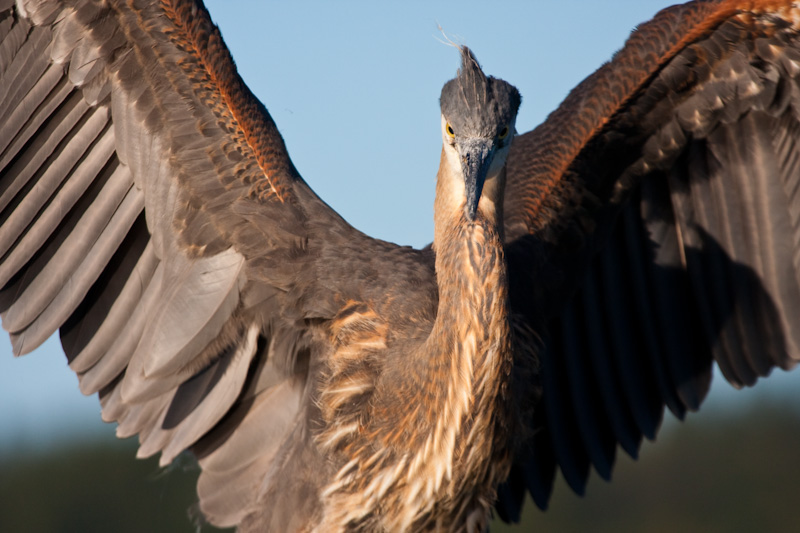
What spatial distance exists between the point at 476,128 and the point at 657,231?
2190 millimetres

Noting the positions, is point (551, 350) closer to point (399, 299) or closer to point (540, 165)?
point (540, 165)

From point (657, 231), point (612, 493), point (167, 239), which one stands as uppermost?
point (612, 493)

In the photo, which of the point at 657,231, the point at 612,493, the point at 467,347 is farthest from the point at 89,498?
the point at 467,347

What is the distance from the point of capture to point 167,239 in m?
5.22

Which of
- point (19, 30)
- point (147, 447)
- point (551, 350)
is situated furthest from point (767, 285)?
point (19, 30)

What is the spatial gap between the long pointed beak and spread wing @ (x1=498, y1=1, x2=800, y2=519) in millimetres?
1126

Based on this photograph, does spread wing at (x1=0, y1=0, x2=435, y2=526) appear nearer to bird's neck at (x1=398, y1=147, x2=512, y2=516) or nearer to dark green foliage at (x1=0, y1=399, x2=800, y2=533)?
bird's neck at (x1=398, y1=147, x2=512, y2=516)

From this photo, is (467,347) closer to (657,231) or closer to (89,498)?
(657,231)

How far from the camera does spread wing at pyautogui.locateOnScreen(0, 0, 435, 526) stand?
5.05 meters

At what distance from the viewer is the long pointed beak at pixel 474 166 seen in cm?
443

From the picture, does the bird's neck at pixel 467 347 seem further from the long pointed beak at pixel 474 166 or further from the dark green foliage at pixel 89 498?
the dark green foliage at pixel 89 498

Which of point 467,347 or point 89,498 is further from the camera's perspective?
point 89,498

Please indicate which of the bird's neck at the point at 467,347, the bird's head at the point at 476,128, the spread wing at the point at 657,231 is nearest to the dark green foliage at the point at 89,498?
the spread wing at the point at 657,231

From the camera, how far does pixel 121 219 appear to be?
5.39 metres
